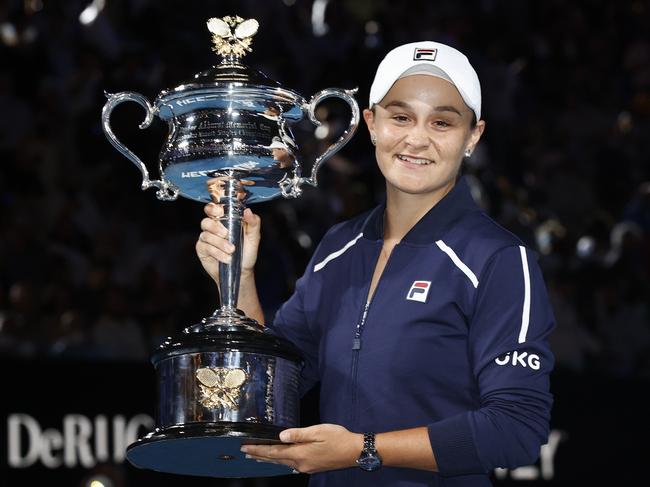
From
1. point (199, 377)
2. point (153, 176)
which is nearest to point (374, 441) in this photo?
point (199, 377)

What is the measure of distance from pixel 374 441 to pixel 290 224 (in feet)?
13.1

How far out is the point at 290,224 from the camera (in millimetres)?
6504

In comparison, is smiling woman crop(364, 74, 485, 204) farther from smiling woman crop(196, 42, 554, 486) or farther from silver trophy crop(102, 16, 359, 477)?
silver trophy crop(102, 16, 359, 477)

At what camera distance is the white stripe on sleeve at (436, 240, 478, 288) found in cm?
265

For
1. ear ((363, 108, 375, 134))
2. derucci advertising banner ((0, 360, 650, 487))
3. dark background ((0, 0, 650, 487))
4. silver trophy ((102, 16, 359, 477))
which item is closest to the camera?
silver trophy ((102, 16, 359, 477))

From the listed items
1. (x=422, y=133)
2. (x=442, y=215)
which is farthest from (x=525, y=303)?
(x=422, y=133)

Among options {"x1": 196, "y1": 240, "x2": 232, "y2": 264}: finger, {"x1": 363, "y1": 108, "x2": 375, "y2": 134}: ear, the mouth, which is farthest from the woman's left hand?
{"x1": 363, "y1": 108, "x2": 375, "y2": 134}: ear

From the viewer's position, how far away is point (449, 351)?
2645 mm

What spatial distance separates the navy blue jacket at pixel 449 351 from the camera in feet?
8.34

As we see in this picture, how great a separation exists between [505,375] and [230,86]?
0.80 m

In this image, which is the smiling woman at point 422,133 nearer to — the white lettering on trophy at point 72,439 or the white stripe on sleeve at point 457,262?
the white stripe on sleeve at point 457,262

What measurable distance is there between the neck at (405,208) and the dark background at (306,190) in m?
2.26

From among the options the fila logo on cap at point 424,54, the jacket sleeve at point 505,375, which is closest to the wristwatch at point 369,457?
the jacket sleeve at point 505,375

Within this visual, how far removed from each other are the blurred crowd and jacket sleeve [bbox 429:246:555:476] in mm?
2653
